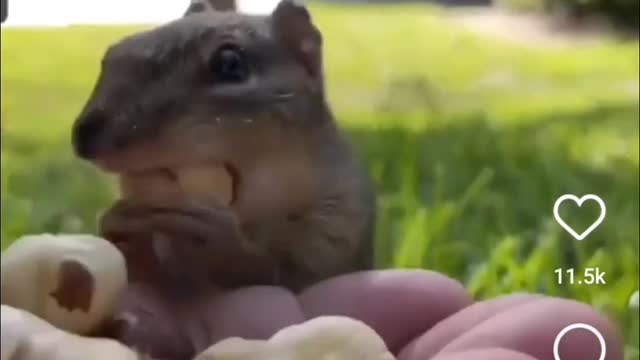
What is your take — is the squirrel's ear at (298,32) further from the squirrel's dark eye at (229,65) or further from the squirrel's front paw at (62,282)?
the squirrel's front paw at (62,282)

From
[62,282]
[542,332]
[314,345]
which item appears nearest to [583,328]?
[542,332]

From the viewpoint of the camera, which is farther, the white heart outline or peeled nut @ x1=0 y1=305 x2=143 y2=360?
the white heart outline

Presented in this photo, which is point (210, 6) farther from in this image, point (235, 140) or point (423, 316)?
point (423, 316)

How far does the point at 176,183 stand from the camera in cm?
51

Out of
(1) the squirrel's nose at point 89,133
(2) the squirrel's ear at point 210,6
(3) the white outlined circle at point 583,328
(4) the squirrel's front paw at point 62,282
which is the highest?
(2) the squirrel's ear at point 210,6

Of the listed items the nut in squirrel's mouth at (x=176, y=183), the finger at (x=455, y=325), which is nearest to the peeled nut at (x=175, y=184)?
the nut in squirrel's mouth at (x=176, y=183)

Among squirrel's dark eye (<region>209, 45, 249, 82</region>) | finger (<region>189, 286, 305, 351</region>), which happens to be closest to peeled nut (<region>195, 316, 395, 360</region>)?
finger (<region>189, 286, 305, 351</region>)

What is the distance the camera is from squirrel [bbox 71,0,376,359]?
20.0 inches

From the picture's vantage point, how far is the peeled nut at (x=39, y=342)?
0.45 metres

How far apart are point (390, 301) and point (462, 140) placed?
0.33 feet

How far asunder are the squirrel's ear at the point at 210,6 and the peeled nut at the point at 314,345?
15 cm

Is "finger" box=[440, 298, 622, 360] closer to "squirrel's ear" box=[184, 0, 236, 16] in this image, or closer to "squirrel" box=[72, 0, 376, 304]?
"squirrel" box=[72, 0, 376, 304]

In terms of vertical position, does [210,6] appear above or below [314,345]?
above

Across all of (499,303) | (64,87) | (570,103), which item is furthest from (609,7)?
(64,87)
